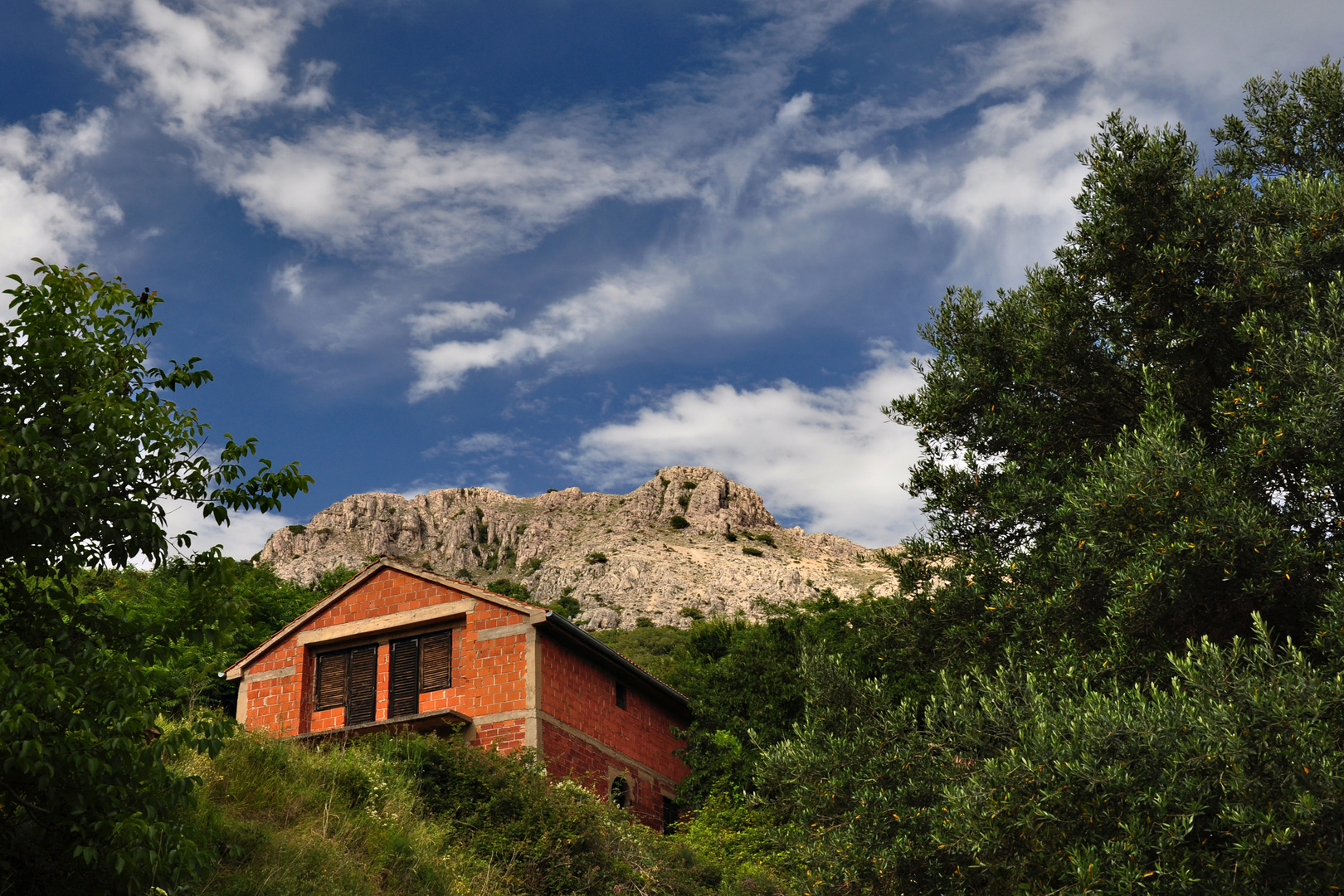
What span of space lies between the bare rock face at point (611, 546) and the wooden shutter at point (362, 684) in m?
66.5

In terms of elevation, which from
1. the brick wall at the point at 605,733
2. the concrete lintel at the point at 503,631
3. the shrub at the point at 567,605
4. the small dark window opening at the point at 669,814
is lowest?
the small dark window opening at the point at 669,814

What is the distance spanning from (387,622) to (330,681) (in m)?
2.43

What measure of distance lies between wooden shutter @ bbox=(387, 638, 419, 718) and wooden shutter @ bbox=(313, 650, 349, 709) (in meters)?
1.58

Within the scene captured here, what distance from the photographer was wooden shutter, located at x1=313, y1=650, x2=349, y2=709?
87.8 ft

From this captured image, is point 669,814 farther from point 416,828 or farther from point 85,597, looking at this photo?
point 85,597

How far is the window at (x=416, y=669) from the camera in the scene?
84.6ft

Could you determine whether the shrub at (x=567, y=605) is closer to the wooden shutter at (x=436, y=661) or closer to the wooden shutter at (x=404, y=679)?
the wooden shutter at (x=404, y=679)

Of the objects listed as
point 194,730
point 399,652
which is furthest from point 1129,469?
point 399,652

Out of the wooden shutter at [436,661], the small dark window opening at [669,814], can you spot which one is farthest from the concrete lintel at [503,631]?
the small dark window opening at [669,814]

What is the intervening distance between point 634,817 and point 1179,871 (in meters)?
14.8

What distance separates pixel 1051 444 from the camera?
15969 mm

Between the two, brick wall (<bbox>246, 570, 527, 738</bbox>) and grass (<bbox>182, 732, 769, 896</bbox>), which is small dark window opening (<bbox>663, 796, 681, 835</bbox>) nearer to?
brick wall (<bbox>246, 570, 527, 738</bbox>)

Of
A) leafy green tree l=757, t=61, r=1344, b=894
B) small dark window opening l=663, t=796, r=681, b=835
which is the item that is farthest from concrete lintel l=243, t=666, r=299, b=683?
leafy green tree l=757, t=61, r=1344, b=894

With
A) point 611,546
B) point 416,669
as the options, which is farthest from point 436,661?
point 611,546
